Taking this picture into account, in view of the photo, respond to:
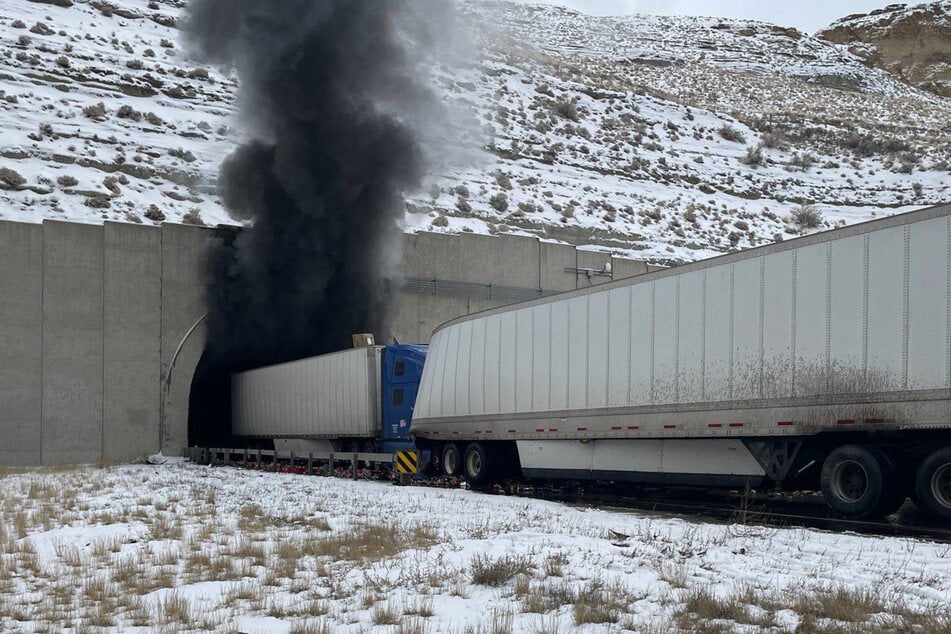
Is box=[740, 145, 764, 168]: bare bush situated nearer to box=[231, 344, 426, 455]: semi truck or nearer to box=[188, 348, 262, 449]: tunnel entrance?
box=[188, 348, 262, 449]: tunnel entrance

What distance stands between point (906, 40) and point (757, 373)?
124307 millimetres

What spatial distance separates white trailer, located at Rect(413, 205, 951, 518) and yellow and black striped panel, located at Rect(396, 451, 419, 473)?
75.5 inches

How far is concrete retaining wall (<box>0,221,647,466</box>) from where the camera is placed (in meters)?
29.4

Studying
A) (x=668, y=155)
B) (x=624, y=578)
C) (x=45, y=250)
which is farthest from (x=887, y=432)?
(x=668, y=155)

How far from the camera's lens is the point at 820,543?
1041 cm

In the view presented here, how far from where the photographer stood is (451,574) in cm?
898

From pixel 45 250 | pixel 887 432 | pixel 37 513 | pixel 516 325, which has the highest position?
pixel 45 250

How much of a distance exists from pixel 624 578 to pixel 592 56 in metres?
100

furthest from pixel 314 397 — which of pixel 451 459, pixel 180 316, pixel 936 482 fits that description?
pixel 936 482

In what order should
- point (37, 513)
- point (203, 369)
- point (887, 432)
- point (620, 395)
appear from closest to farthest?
point (887, 432), point (37, 513), point (620, 395), point (203, 369)

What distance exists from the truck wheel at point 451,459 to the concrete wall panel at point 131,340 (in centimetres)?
1324

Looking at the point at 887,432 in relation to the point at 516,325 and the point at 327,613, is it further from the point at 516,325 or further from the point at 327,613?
the point at 516,325

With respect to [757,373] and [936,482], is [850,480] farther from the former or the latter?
[757,373]

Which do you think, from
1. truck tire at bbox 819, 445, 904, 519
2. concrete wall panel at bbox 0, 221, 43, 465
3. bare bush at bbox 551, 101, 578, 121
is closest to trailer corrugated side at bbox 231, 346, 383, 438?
concrete wall panel at bbox 0, 221, 43, 465
